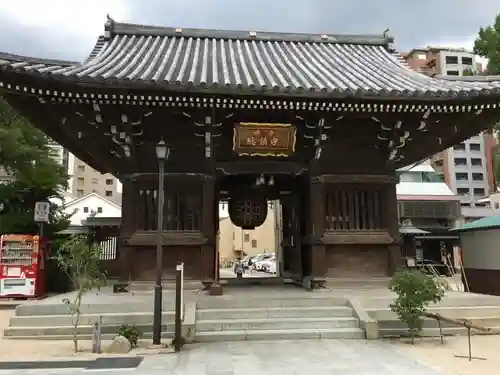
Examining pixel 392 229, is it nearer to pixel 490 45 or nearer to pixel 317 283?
pixel 317 283

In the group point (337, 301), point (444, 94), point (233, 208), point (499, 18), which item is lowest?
point (337, 301)

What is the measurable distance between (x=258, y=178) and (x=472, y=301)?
6532mm

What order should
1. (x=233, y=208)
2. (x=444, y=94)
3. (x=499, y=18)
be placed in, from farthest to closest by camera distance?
1. (x=499, y=18)
2. (x=233, y=208)
3. (x=444, y=94)

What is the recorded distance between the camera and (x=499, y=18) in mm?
21922

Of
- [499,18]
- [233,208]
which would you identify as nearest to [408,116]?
[233,208]

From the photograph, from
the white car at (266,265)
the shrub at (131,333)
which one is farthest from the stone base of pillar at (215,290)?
the white car at (266,265)

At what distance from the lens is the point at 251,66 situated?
14.4 metres

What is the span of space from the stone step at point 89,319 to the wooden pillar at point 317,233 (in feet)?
13.8

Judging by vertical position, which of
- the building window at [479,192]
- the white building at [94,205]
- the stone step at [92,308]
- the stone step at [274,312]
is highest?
the building window at [479,192]

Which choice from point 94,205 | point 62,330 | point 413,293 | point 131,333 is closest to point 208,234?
point 131,333

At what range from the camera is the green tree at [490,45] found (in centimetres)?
2136

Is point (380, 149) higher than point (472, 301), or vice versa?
point (380, 149)

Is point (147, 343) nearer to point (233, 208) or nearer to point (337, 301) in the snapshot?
point (337, 301)

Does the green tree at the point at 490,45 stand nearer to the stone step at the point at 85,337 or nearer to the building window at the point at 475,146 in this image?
the stone step at the point at 85,337
